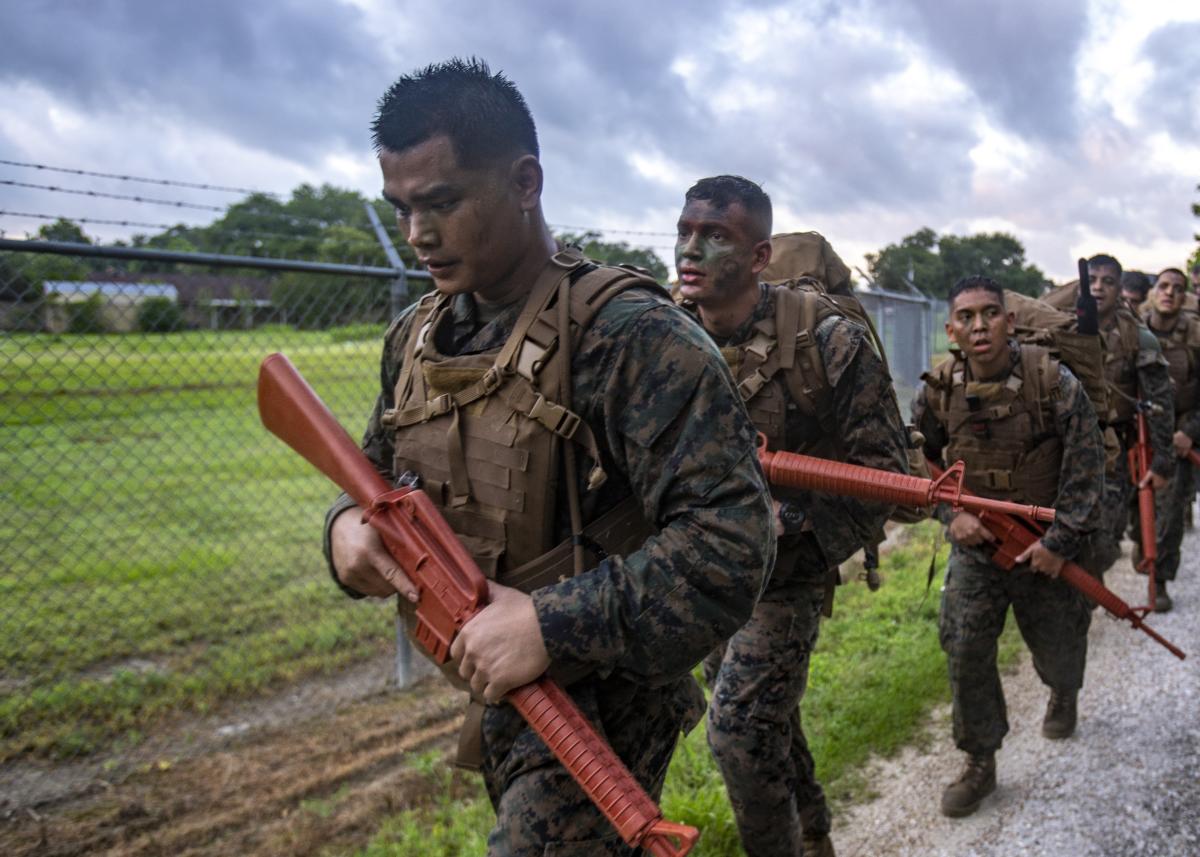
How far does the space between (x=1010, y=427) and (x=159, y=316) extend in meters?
4.15

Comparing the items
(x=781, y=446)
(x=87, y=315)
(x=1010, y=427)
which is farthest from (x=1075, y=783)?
(x=87, y=315)

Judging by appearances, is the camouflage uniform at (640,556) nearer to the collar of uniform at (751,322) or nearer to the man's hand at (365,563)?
the man's hand at (365,563)

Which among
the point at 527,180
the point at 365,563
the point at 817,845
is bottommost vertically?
the point at 817,845

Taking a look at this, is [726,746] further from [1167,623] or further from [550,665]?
[1167,623]

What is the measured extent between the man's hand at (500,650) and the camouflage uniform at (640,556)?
25 millimetres

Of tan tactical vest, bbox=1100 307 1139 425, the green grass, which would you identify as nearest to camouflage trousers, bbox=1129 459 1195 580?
tan tactical vest, bbox=1100 307 1139 425

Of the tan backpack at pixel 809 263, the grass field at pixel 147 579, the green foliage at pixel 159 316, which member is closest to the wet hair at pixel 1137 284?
the tan backpack at pixel 809 263

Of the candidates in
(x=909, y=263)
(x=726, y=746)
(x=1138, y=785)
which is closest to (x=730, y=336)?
(x=726, y=746)

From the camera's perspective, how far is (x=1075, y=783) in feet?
12.9

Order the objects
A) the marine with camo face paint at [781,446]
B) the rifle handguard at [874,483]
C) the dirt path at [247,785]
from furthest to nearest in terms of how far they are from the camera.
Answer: the dirt path at [247,785] → the marine with camo face paint at [781,446] → the rifle handguard at [874,483]

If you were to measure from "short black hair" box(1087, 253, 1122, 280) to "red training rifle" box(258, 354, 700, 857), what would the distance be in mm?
5704

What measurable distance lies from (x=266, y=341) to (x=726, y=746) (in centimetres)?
372

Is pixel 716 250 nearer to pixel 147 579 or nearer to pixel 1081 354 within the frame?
pixel 1081 354

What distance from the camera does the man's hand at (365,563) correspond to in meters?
1.86
